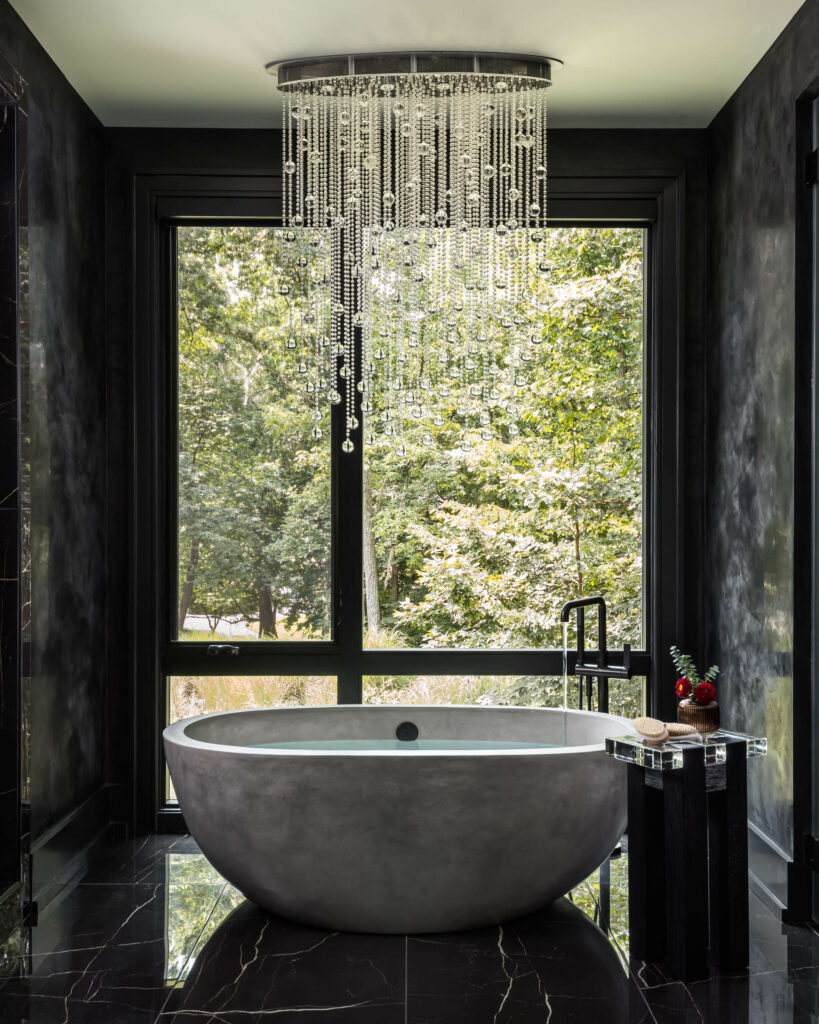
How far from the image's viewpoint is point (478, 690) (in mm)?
4090

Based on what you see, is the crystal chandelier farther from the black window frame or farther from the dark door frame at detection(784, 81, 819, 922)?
the dark door frame at detection(784, 81, 819, 922)

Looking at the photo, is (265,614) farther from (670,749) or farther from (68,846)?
(670,749)

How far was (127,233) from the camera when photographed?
157 inches

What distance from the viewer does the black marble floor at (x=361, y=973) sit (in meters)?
2.46

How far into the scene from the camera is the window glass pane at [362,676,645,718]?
4.08m

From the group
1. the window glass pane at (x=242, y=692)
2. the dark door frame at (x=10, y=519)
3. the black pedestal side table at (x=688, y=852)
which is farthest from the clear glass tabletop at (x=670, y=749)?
the dark door frame at (x=10, y=519)

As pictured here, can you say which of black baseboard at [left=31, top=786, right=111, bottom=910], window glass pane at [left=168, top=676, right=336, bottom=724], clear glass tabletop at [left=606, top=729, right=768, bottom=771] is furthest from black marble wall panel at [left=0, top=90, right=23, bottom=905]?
clear glass tabletop at [left=606, top=729, right=768, bottom=771]

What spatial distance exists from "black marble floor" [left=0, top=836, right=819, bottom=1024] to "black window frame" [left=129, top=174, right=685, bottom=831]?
1.01 meters

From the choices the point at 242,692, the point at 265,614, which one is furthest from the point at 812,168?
the point at 242,692

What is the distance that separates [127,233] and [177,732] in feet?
6.66

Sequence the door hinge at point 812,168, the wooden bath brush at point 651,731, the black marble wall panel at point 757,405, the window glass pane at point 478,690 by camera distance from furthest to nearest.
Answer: the window glass pane at point 478,690
the black marble wall panel at point 757,405
the door hinge at point 812,168
the wooden bath brush at point 651,731

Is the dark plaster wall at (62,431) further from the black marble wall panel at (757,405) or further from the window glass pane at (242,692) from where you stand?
the black marble wall panel at (757,405)

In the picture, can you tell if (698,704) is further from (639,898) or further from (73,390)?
(73,390)

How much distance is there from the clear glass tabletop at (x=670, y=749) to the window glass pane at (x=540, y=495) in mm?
1255
